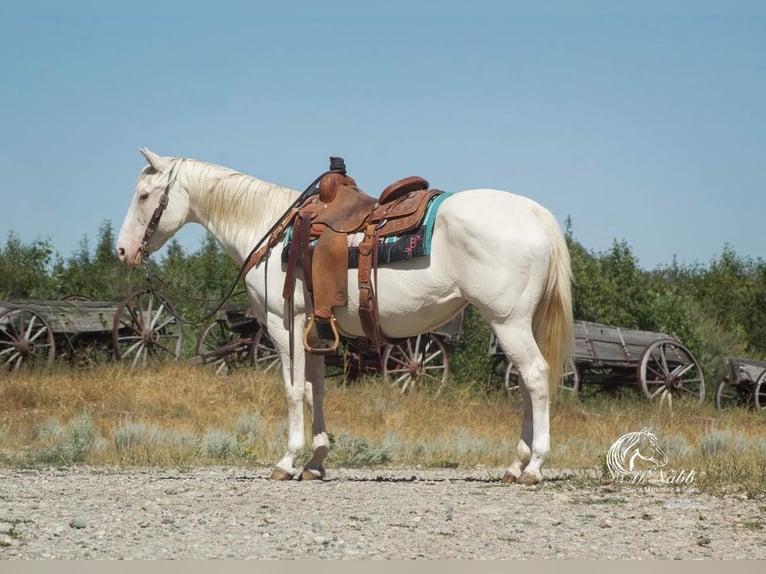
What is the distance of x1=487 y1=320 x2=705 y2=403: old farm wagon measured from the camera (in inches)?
716

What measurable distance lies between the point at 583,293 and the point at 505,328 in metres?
15.8

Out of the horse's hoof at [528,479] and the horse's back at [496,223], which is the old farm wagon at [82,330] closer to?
the horse's back at [496,223]

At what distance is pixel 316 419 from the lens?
768 cm

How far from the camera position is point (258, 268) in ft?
25.7

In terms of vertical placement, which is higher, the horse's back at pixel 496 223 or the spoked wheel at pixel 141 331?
the horse's back at pixel 496 223

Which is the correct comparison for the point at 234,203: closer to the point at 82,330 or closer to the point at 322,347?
the point at 322,347

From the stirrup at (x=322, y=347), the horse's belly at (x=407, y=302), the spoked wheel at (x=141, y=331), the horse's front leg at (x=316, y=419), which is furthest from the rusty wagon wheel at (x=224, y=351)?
the horse's belly at (x=407, y=302)

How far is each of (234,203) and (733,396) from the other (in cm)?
1524

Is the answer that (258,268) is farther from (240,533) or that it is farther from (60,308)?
(60,308)

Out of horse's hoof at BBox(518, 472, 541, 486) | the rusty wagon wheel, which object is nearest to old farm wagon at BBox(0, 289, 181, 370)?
the rusty wagon wheel

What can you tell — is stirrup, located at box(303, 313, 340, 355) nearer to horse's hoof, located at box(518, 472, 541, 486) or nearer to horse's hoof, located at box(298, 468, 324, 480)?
horse's hoof, located at box(298, 468, 324, 480)

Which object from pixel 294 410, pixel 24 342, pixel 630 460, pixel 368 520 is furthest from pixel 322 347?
pixel 24 342

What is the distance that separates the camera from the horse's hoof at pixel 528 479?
6.95m

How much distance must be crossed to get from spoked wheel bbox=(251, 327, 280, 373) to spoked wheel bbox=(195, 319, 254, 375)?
0.18 m
